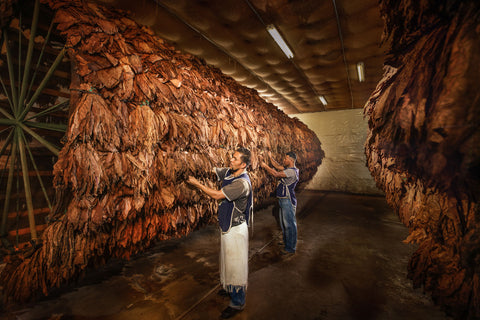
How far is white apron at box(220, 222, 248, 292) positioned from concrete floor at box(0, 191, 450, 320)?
1.30 ft

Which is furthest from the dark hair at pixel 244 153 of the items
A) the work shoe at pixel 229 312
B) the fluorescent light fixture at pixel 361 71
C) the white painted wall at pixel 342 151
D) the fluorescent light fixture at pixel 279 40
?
the white painted wall at pixel 342 151

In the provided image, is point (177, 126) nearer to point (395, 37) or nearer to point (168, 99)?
point (168, 99)

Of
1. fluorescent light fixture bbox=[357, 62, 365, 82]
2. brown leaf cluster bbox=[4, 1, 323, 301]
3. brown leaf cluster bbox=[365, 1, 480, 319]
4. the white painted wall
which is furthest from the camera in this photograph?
the white painted wall

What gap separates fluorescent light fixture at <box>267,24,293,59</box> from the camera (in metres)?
3.90

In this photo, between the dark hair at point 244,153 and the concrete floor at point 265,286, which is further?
the dark hair at point 244,153

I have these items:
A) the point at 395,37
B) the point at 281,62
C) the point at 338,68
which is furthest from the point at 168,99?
the point at 338,68

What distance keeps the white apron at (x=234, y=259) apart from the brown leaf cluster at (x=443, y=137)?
1.62 metres

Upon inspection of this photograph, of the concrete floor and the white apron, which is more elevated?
the white apron

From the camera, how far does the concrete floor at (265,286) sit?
7.55ft

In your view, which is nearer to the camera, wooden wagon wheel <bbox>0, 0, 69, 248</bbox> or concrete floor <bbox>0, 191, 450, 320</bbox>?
concrete floor <bbox>0, 191, 450, 320</bbox>

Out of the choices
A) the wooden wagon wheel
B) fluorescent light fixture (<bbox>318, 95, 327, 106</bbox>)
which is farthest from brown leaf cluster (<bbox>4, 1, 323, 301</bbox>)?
fluorescent light fixture (<bbox>318, 95, 327, 106</bbox>)

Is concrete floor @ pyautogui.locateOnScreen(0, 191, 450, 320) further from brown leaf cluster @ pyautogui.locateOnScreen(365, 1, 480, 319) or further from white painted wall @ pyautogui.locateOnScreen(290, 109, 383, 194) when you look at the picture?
white painted wall @ pyautogui.locateOnScreen(290, 109, 383, 194)

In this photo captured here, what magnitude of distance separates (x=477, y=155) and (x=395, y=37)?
1.17m

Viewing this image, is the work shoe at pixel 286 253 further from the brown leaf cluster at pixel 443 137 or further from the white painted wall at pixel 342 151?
the white painted wall at pixel 342 151
